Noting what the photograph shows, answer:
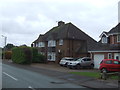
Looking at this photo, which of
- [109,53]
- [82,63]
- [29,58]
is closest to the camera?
[109,53]

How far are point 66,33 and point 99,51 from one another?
13.3m

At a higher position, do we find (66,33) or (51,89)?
(66,33)

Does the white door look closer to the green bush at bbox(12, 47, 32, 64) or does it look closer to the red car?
the red car

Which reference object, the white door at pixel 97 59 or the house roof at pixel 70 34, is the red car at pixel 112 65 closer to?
the white door at pixel 97 59

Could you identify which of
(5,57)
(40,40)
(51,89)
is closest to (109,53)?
(51,89)

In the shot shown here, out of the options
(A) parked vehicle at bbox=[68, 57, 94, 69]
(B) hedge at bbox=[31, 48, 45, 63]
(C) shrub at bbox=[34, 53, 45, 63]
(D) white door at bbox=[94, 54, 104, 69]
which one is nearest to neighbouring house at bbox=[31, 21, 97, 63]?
(C) shrub at bbox=[34, 53, 45, 63]

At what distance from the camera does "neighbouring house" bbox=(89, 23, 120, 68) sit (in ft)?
91.7

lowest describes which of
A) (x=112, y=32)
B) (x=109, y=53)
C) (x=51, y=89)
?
(x=51, y=89)

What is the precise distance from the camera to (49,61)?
46750 millimetres

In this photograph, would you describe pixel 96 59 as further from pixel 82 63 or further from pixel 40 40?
pixel 40 40

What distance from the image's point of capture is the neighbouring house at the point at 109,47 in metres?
27.9

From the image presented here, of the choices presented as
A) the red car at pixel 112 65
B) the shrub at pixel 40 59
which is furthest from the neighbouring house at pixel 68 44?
the red car at pixel 112 65

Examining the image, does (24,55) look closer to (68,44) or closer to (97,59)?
(68,44)

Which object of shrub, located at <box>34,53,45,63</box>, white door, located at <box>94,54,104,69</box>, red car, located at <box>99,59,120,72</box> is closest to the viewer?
red car, located at <box>99,59,120,72</box>
